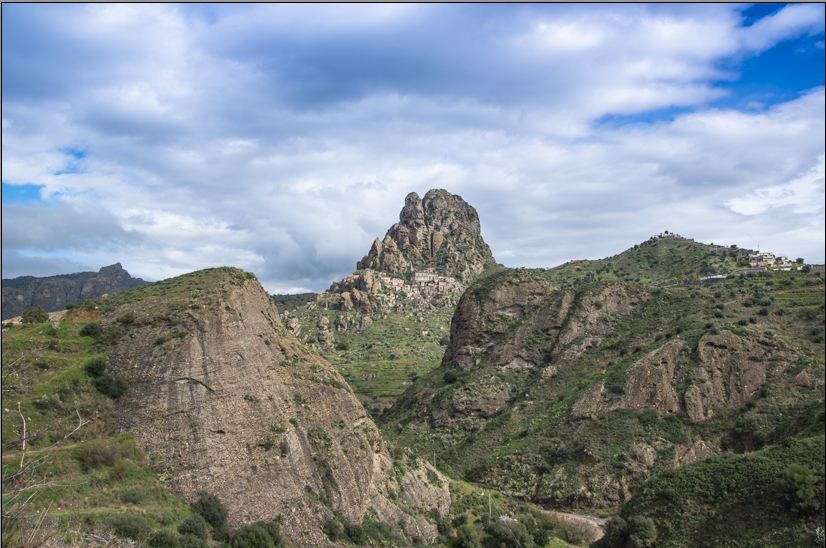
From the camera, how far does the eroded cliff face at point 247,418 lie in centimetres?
3375

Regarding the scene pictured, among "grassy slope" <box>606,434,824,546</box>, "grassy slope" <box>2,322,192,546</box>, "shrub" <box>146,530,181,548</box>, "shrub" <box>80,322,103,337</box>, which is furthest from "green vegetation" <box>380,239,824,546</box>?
"shrub" <box>80,322,103,337</box>

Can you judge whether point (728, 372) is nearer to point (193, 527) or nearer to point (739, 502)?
point (739, 502)

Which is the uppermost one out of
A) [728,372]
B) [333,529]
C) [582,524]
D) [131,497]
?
[728,372]

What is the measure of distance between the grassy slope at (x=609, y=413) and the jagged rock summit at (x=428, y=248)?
88.9 meters

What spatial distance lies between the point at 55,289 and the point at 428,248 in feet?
392

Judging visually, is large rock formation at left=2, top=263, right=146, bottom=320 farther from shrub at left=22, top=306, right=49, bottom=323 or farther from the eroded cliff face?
the eroded cliff face

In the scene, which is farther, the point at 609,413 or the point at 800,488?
the point at 609,413

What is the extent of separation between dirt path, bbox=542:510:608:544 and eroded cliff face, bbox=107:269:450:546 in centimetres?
1458

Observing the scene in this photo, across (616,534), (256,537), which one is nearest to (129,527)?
(256,537)

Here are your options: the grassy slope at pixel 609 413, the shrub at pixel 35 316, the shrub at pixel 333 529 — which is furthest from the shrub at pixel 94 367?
the grassy slope at pixel 609 413

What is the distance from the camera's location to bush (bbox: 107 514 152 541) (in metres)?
24.3

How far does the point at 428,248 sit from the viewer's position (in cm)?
19238

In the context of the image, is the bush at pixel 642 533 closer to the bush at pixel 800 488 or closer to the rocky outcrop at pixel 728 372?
the bush at pixel 800 488

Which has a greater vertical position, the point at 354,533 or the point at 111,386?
the point at 111,386
